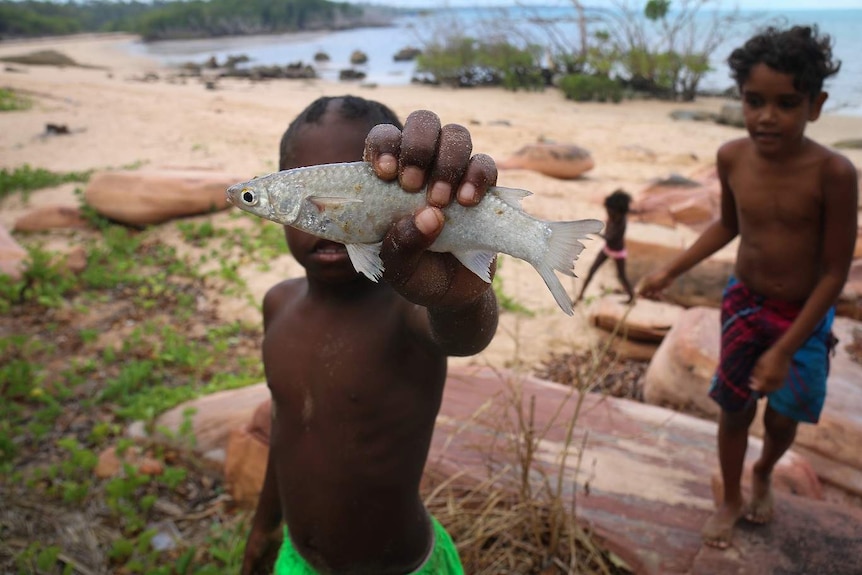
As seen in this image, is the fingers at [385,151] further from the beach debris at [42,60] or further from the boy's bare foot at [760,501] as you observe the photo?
the beach debris at [42,60]

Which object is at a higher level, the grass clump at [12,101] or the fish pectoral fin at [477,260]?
the fish pectoral fin at [477,260]

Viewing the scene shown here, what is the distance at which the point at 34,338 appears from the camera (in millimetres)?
4875

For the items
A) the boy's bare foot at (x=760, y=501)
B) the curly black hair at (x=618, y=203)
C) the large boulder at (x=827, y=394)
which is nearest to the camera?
the boy's bare foot at (x=760, y=501)

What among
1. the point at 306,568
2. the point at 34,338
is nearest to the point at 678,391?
the point at 306,568

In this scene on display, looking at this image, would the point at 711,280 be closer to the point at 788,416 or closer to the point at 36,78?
the point at 788,416

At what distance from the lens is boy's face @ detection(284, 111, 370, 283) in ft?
5.30

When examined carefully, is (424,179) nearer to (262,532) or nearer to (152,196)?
(262,532)

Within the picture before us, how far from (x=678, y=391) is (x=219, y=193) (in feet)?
18.3

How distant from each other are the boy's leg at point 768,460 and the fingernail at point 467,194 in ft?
6.37

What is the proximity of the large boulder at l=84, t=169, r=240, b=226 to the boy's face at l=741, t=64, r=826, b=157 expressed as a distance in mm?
6158

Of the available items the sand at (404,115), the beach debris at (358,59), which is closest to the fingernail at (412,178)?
the sand at (404,115)

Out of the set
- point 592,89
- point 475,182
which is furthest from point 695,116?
point 475,182

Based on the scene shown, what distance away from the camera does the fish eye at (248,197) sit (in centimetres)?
116

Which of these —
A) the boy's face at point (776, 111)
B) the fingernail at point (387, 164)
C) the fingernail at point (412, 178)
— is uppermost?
the boy's face at point (776, 111)
